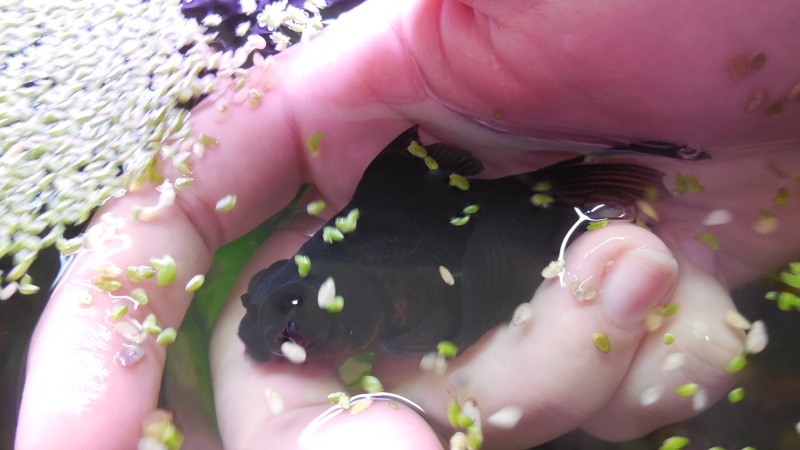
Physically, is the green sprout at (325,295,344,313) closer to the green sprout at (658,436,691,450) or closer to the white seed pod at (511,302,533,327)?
the white seed pod at (511,302,533,327)

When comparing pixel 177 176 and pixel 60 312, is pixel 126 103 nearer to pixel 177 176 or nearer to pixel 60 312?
pixel 177 176

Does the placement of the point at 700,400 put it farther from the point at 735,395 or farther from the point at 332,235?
the point at 332,235

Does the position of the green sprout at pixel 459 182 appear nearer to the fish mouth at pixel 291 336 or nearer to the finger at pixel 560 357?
the finger at pixel 560 357

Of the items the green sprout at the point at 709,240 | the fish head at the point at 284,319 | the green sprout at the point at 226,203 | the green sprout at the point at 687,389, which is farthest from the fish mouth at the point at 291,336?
the green sprout at the point at 709,240

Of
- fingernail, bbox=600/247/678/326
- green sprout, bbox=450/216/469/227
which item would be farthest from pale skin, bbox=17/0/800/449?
green sprout, bbox=450/216/469/227

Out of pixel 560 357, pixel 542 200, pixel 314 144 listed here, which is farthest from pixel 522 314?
pixel 314 144

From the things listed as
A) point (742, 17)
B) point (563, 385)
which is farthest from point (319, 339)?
point (742, 17)
